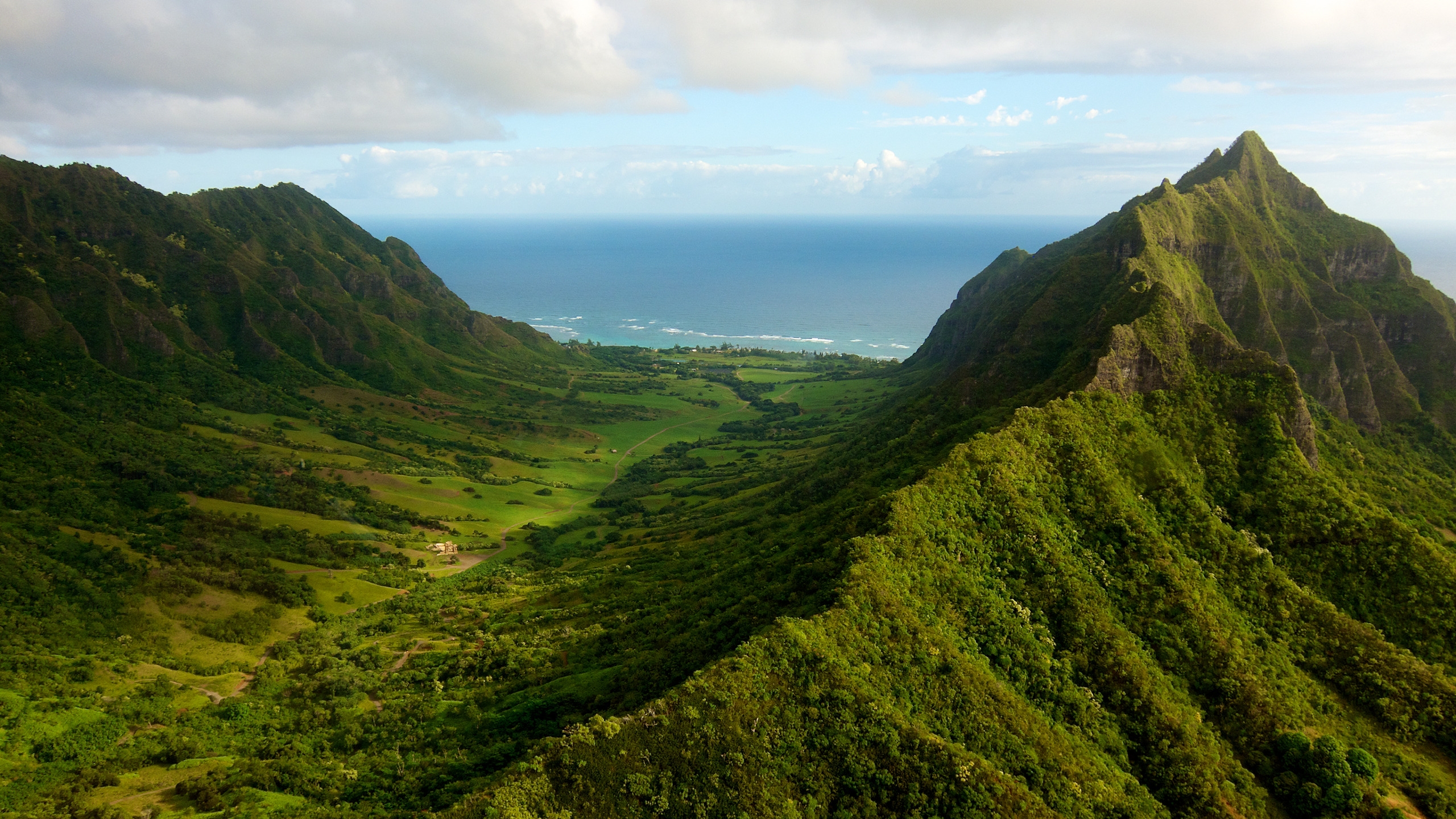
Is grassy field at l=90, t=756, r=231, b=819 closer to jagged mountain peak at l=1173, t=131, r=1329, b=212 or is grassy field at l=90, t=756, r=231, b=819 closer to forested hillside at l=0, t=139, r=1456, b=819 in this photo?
forested hillside at l=0, t=139, r=1456, b=819

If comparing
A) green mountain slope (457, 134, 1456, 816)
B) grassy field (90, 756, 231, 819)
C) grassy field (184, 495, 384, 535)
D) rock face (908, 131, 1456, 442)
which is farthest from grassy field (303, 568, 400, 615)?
rock face (908, 131, 1456, 442)

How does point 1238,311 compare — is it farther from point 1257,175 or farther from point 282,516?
point 282,516

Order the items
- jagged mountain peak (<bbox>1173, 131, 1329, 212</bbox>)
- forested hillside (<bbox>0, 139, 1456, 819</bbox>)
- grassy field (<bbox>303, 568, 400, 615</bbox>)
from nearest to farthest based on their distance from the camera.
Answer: forested hillside (<bbox>0, 139, 1456, 819</bbox>) → grassy field (<bbox>303, 568, 400, 615</bbox>) → jagged mountain peak (<bbox>1173, 131, 1329, 212</bbox>)

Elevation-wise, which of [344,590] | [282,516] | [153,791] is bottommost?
[153,791]

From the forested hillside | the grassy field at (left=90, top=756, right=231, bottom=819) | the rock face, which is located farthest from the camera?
the rock face

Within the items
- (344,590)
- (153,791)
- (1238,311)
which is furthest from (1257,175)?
(153,791)

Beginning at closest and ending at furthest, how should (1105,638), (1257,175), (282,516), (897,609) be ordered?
(897,609)
(1105,638)
(282,516)
(1257,175)

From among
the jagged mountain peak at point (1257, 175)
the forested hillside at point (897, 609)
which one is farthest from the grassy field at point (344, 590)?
the jagged mountain peak at point (1257, 175)

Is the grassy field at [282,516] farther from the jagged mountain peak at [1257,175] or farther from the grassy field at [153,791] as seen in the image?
the jagged mountain peak at [1257,175]
